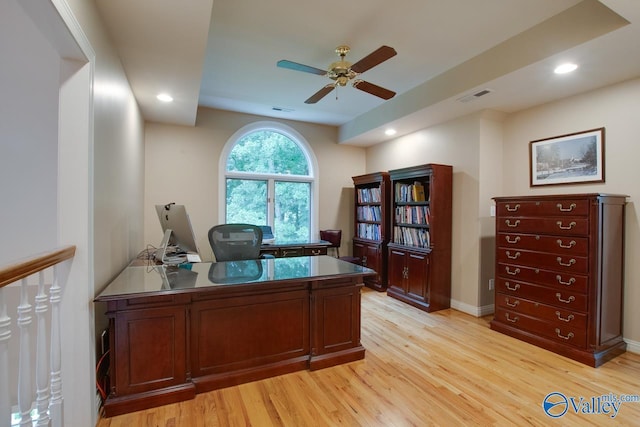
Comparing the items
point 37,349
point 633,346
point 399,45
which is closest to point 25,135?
point 37,349

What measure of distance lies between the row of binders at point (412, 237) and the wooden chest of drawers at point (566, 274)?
3.19ft

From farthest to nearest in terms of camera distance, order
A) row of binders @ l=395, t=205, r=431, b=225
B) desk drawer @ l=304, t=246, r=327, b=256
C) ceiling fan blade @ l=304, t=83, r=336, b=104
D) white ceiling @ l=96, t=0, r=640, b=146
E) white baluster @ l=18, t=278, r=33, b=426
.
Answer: desk drawer @ l=304, t=246, r=327, b=256 → row of binders @ l=395, t=205, r=431, b=225 → ceiling fan blade @ l=304, t=83, r=336, b=104 → white ceiling @ l=96, t=0, r=640, b=146 → white baluster @ l=18, t=278, r=33, b=426

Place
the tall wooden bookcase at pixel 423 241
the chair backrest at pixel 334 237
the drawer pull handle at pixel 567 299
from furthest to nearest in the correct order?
the chair backrest at pixel 334 237 < the tall wooden bookcase at pixel 423 241 < the drawer pull handle at pixel 567 299

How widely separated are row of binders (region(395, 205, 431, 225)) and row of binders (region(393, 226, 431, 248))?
→ 0.11 meters

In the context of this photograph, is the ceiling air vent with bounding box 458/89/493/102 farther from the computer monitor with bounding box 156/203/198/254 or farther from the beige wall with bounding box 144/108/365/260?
the computer monitor with bounding box 156/203/198/254

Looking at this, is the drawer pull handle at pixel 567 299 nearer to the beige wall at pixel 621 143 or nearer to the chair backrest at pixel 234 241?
the beige wall at pixel 621 143

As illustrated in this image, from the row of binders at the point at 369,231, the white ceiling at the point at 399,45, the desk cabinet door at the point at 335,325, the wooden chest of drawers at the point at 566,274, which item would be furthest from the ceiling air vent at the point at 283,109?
the wooden chest of drawers at the point at 566,274

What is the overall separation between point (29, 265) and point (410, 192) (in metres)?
3.96

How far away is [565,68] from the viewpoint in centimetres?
253

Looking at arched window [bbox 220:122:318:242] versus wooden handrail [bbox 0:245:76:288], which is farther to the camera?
arched window [bbox 220:122:318:242]

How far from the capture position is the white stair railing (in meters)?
0.98

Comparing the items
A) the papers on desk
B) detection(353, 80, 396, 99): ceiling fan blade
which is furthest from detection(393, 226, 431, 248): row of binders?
the papers on desk

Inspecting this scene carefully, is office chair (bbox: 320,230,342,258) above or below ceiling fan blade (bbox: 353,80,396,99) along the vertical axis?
below

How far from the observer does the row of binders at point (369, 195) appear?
4.90 metres
